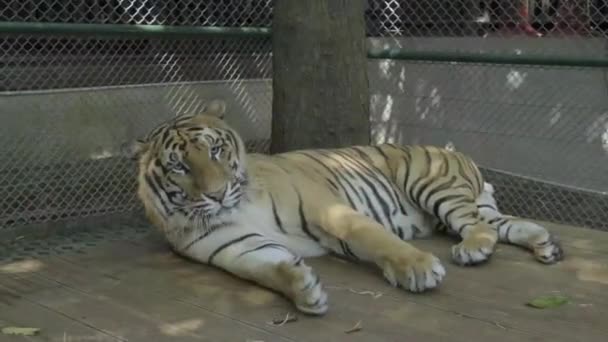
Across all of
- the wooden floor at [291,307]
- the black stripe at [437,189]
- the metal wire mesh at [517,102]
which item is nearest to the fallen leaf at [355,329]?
the wooden floor at [291,307]

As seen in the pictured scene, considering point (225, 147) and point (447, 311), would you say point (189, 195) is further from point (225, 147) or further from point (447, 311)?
point (447, 311)

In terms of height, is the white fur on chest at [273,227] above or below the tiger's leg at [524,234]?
above

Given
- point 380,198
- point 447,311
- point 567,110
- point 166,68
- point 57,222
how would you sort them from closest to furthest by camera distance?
point 447,311, point 380,198, point 57,222, point 567,110, point 166,68

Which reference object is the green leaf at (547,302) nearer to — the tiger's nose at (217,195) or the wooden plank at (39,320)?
the tiger's nose at (217,195)

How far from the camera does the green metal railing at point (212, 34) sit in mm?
4734

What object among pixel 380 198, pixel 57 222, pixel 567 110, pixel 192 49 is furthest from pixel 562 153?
pixel 57 222

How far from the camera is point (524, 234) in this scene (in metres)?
4.12

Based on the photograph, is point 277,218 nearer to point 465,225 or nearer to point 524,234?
point 465,225

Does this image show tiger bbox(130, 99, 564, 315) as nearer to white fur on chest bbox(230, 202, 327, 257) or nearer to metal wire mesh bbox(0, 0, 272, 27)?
white fur on chest bbox(230, 202, 327, 257)

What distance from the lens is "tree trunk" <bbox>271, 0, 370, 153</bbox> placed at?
4.98 metres

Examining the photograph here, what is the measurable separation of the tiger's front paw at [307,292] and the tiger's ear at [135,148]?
1.02 metres

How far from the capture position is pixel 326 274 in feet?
12.4

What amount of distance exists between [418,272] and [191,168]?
104 cm

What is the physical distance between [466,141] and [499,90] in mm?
467
